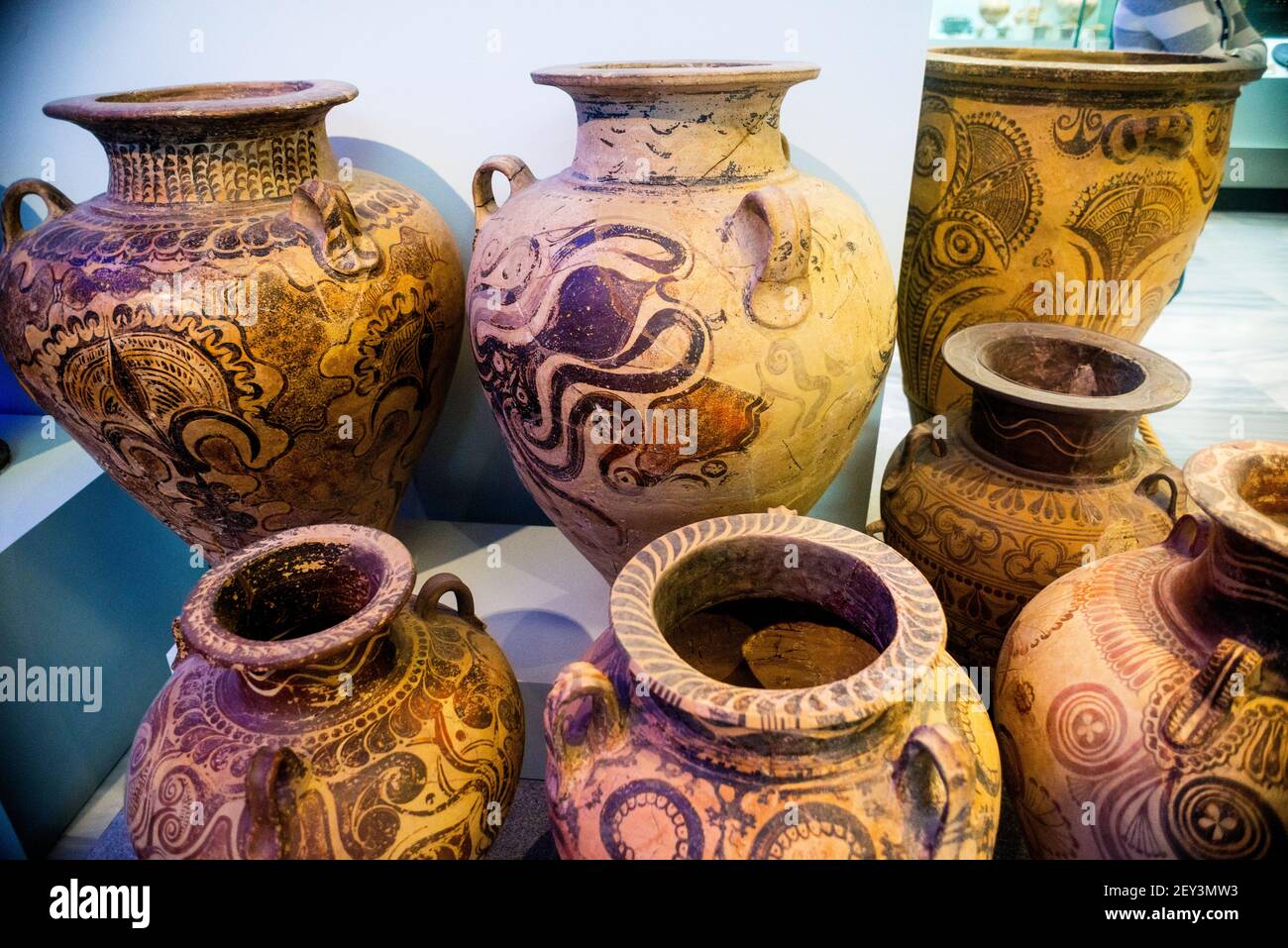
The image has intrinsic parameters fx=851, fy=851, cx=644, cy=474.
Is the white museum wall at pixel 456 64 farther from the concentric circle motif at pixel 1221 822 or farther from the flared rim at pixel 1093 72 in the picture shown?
the concentric circle motif at pixel 1221 822

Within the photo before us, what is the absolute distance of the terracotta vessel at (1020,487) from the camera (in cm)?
126

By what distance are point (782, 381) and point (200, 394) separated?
0.85 metres

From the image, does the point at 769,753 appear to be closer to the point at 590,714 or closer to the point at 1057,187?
the point at 590,714

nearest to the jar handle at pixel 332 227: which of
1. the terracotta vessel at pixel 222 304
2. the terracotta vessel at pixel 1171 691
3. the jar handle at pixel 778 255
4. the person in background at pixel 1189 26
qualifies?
the terracotta vessel at pixel 222 304

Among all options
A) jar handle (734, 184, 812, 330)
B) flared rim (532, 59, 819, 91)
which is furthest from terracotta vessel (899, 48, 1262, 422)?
jar handle (734, 184, 812, 330)

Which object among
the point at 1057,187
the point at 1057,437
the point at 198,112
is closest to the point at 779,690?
the point at 1057,437

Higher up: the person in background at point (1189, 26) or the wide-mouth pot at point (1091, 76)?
the person in background at point (1189, 26)

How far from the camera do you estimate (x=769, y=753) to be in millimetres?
771

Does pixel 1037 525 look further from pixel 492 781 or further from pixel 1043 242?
pixel 492 781

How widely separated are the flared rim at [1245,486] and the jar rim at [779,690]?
0.31 m

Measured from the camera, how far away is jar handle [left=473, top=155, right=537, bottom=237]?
1380mm

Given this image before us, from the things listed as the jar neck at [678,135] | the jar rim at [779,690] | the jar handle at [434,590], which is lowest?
the jar handle at [434,590]

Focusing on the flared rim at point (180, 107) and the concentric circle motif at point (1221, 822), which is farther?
the flared rim at point (180, 107)
